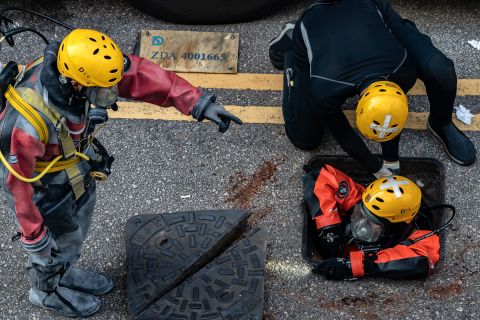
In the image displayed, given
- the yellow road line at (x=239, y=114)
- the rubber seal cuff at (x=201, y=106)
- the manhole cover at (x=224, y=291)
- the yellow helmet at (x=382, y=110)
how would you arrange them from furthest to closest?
the yellow road line at (x=239, y=114)
the manhole cover at (x=224, y=291)
the yellow helmet at (x=382, y=110)
the rubber seal cuff at (x=201, y=106)

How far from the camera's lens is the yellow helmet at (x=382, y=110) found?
4238mm

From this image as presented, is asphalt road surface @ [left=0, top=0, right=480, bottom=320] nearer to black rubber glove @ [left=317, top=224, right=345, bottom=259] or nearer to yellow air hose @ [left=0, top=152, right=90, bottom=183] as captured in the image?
black rubber glove @ [left=317, top=224, right=345, bottom=259]

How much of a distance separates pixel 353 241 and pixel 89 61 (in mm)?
2275

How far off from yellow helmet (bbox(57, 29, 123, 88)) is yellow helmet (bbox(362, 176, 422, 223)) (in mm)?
1825

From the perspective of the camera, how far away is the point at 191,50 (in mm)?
5938

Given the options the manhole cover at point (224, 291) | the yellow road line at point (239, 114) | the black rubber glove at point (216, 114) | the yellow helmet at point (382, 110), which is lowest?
Result: the manhole cover at point (224, 291)

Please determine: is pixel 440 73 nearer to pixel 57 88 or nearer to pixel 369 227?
pixel 369 227

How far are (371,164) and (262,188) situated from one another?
82 cm

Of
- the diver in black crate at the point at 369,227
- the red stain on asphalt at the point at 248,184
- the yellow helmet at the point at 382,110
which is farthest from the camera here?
the red stain on asphalt at the point at 248,184

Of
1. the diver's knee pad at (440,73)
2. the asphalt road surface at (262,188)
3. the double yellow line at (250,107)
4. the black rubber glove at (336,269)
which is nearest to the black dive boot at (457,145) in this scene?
the asphalt road surface at (262,188)

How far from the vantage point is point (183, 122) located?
5590 millimetres

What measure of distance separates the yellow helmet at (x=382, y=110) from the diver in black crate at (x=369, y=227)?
1.34 feet

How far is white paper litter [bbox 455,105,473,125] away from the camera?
18.0 feet

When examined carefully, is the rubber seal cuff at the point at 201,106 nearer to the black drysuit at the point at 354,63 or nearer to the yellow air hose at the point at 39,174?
the yellow air hose at the point at 39,174
